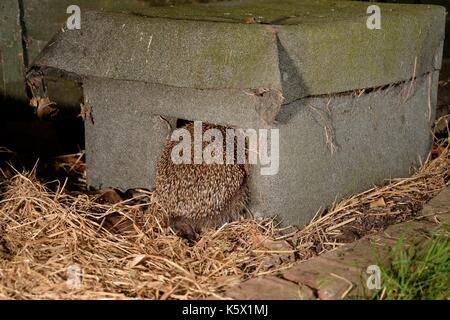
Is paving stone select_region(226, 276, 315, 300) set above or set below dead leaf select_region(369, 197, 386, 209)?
above

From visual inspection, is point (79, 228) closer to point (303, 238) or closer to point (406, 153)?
point (303, 238)

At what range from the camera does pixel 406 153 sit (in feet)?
14.1

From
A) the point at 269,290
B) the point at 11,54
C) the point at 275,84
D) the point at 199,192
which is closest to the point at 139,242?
the point at 199,192

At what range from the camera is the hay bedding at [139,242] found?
294 cm

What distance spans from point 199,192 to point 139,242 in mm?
379

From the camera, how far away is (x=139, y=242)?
136 inches

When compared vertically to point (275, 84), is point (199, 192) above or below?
below

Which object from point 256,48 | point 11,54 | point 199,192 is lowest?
point 199,192

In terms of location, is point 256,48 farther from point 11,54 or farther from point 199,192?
point 11,54

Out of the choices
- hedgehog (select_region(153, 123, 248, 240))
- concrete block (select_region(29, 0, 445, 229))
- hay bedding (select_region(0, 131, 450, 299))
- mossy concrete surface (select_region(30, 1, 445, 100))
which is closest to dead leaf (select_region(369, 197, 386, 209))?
hay bedding (select_region(0, 131, 450, 299))

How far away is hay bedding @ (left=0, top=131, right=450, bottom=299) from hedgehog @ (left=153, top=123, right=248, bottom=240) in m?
0.07

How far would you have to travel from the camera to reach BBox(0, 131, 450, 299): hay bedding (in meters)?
2.94

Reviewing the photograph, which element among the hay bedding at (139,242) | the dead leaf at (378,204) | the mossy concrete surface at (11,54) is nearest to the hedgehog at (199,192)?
the hay bedding at (139,242)

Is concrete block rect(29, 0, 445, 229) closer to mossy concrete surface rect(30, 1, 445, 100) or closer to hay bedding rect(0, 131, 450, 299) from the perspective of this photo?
mossy concrete surface rect(30, 1, 445, 100)
